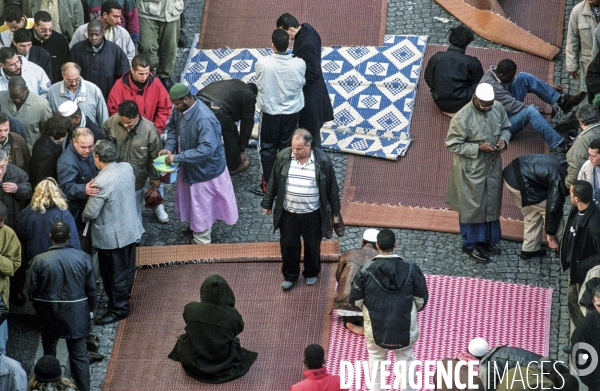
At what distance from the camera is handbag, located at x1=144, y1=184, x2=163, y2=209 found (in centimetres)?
1142

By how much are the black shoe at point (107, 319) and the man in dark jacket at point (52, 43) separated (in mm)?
2828

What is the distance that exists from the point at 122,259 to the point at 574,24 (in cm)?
564

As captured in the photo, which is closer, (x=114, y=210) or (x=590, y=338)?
(x=590, y=338)

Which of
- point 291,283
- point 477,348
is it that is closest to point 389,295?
point 477,348

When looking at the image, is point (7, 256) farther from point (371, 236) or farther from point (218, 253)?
point (371, 236)

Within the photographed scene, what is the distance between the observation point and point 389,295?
9.12 m

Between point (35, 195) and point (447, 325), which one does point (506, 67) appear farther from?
point (35, 195)

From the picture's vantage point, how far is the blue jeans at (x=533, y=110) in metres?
12.5

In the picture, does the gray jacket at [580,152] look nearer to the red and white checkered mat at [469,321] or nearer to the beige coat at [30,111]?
the red and white checkered mat at [469,321]

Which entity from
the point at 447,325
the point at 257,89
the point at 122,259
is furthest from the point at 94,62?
the point at 447,325

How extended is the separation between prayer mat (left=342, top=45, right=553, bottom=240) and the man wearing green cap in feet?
4.38

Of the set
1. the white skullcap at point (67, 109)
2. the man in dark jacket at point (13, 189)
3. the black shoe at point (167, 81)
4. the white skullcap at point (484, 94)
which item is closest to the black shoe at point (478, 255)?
the white skullcap at point (484, 94)

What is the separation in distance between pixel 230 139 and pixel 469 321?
3241 millimetres

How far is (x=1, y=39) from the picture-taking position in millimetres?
12500
